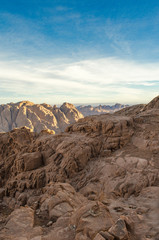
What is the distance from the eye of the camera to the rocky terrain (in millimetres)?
6922

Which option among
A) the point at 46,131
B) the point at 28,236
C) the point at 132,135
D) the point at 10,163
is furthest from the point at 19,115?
the point at 28,236

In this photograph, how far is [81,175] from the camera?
16.1m

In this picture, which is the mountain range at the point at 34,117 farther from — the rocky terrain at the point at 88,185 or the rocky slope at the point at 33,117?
the rocky terrain at the point at 88,185

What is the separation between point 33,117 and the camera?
116 metres

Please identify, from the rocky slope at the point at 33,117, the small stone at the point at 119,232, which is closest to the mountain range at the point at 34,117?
the rocky slope at the point at 33,117

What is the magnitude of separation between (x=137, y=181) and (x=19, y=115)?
114 metres

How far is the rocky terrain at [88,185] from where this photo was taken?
692 centimetres

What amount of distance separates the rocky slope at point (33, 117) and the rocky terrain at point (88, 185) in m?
92.9

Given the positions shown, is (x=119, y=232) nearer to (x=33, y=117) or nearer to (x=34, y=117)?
(x=34, y=117)

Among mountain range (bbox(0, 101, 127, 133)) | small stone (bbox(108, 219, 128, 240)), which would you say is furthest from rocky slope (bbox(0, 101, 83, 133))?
small stone (bbox(108, 219, 128, 240))

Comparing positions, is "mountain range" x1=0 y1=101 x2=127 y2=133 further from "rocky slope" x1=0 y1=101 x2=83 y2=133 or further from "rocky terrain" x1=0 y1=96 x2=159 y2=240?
"rocky terrain" x1=0 y1=96 x2=159 y2=240

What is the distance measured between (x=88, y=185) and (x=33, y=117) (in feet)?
351

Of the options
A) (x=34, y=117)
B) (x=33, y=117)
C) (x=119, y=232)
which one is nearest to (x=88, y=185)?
(x=119, y=232)

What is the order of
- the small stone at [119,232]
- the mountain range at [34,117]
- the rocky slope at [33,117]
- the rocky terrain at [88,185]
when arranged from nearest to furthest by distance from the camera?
→ the small stone at [119,232], the rocky terrain at [88,185], the mountain range at [34,117], the rocky slope at [33,117]
